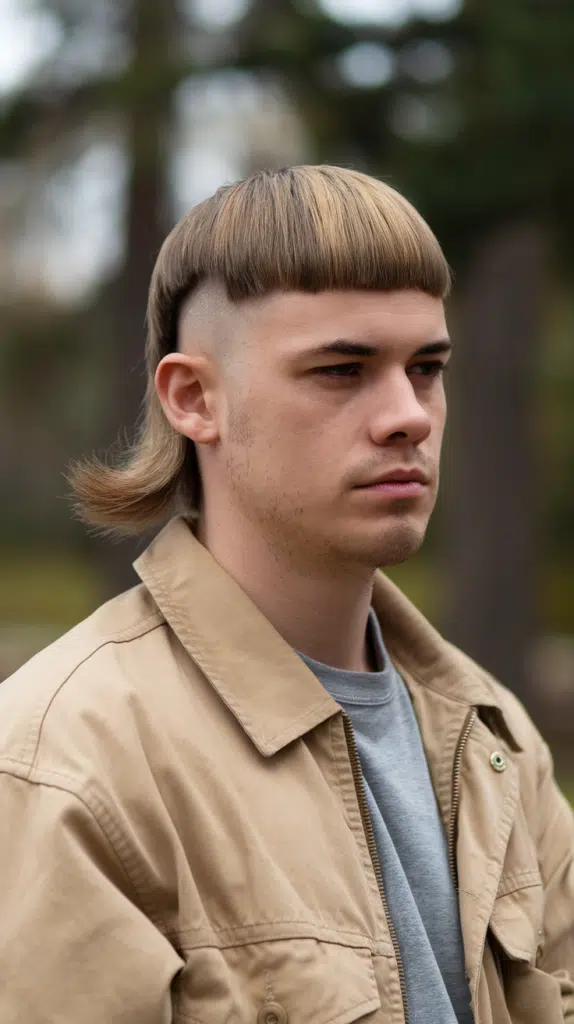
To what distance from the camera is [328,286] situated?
2.25 m

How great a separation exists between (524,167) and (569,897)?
4.96 m

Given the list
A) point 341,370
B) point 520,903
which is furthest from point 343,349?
point 520,903

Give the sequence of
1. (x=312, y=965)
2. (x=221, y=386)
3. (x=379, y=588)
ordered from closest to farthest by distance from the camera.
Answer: (x=312, y=965)
(x=221, y=386)
(x=379, y=588)

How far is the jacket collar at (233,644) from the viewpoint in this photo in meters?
2.20

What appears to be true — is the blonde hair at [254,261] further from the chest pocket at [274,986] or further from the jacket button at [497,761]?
the chest pocket at [274,986]

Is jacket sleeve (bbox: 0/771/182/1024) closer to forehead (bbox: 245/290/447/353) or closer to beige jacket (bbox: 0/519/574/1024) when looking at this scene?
beige jacket (bbox: 0/519/574/1024)

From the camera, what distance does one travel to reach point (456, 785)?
8.02 feet

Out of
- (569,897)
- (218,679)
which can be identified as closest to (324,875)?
(218,679)

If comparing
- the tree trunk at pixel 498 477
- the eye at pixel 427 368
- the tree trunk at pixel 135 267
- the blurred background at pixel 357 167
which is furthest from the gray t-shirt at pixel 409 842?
the tree trunk at pixel 498 477

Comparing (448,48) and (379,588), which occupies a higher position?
(448,48)

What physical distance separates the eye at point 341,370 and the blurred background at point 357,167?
4708 millimetres

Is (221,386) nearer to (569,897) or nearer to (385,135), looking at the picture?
(569,897)

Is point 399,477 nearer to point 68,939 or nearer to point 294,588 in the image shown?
point 294,588

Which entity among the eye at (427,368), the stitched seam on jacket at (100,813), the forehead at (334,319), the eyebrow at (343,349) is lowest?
the stitched seam on jacket at (100,813)
